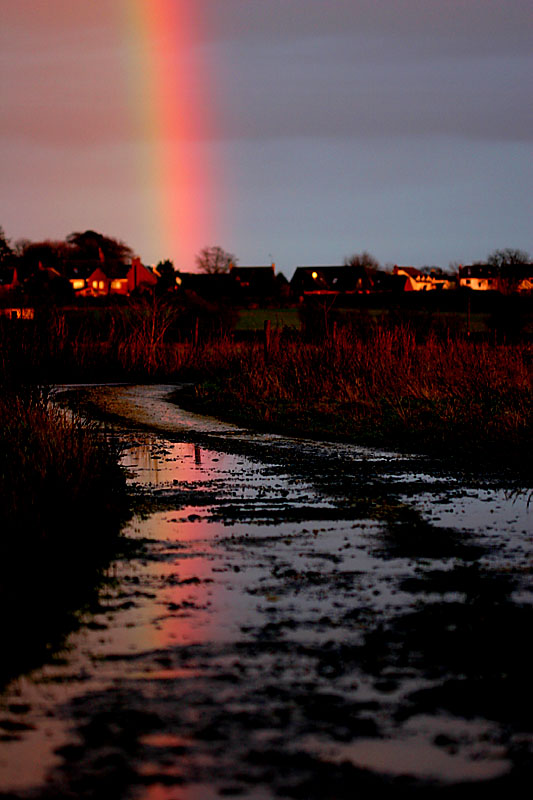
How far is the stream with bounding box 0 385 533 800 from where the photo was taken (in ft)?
15.4

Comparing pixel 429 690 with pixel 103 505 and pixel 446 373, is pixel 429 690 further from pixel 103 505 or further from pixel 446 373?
pixel 446 373

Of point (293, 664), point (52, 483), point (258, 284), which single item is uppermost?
point (258, 284)

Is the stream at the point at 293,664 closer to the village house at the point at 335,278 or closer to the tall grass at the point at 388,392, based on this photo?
the tall grass at the point at 388,392

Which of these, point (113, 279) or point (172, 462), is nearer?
point (172, 462)

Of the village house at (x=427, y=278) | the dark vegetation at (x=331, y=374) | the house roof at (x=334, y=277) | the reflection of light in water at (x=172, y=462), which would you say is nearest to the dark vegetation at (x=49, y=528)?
the reflection of light in water at (x=172, y=462)

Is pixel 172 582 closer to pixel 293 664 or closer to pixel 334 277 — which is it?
pixel 293 664

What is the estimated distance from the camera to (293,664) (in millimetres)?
6094

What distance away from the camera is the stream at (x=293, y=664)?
4.70m

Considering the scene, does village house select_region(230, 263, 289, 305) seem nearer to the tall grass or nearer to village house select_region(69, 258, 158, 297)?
village house select_region(69, 258, 158, 297)

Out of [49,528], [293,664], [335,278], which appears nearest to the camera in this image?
[293,664]

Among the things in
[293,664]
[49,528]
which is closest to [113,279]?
[49,528]

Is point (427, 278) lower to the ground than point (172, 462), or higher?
higher

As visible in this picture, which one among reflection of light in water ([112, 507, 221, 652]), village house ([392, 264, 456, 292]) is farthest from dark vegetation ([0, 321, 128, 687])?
village house ([392, 264, 456, 292])

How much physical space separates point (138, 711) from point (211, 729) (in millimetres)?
463
